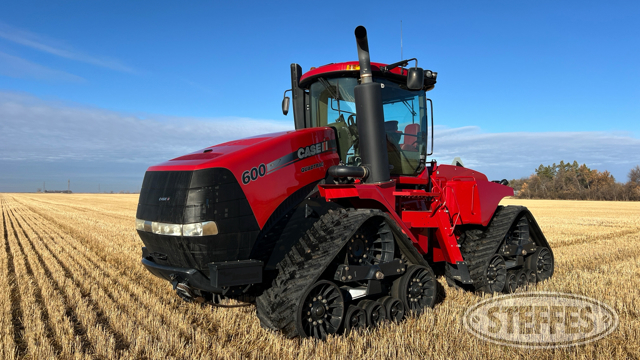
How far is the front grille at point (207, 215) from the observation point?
358 centimetres

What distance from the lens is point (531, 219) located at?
7078 mm

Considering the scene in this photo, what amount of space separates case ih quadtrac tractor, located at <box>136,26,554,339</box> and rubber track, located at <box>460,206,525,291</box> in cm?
2

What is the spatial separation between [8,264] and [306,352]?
25.1ft

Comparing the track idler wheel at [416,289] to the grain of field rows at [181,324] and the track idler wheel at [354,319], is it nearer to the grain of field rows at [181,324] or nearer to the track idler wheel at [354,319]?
the grain of field rows at [181,324]

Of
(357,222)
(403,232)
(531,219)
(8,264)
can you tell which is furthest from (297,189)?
(8,264)

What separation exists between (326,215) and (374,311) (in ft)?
3.53

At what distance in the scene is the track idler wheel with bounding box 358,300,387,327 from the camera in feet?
13.9

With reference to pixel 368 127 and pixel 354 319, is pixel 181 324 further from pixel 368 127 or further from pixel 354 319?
pixel 368 127

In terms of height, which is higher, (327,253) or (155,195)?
(155,195)

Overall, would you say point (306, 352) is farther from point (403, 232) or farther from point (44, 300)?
point (44, 300)

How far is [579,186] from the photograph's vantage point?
5928 centimetres

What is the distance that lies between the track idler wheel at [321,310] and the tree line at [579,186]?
57.7 meters

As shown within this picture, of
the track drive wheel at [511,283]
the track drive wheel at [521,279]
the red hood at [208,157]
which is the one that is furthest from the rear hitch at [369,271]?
the track drive wheel at [521,279]

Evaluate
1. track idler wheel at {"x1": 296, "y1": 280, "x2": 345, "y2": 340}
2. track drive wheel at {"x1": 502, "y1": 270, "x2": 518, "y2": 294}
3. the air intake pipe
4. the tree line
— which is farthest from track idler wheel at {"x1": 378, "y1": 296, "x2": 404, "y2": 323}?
the tree line
